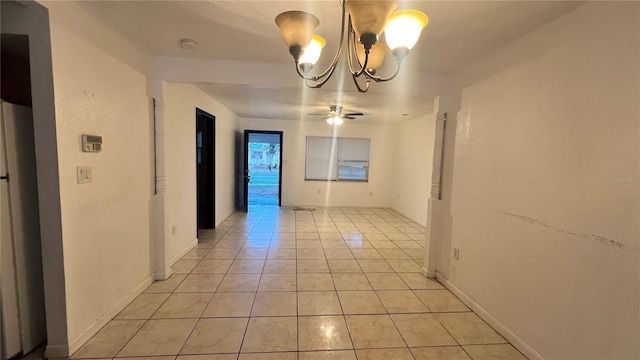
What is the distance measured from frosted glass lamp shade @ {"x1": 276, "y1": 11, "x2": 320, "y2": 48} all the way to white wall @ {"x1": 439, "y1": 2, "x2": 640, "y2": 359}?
1513mm

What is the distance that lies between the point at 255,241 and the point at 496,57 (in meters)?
3.56

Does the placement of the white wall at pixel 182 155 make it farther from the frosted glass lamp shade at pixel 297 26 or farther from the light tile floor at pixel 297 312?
the frosted glass lamp shade at pixel 297 26

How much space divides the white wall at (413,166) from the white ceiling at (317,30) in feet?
8.28

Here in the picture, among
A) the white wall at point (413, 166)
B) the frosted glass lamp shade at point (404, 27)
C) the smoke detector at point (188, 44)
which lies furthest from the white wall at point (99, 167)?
the white wall at point (413, 166)

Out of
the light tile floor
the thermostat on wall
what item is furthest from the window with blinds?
the thermostat on wall

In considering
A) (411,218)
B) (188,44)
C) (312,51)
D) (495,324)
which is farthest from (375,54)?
(411,218)

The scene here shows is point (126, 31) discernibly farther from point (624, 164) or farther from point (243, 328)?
point (624, 164)

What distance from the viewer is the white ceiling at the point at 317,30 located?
1.61 m

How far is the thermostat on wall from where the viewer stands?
5.84 feet

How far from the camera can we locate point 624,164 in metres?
1.31

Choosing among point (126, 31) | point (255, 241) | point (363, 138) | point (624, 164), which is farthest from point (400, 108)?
point (126, 31)

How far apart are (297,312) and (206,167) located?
10.5 feet

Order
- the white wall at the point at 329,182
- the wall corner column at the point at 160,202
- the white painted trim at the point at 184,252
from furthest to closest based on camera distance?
the white wall at the point at 329,182 < the white painted trim at the point at 184,252 < the wall corner column at the point at 160,202

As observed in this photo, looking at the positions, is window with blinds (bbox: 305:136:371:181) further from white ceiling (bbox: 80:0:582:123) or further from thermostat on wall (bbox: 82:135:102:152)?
Answer: thermostat on wall (bbox: 82:135:102:152)
